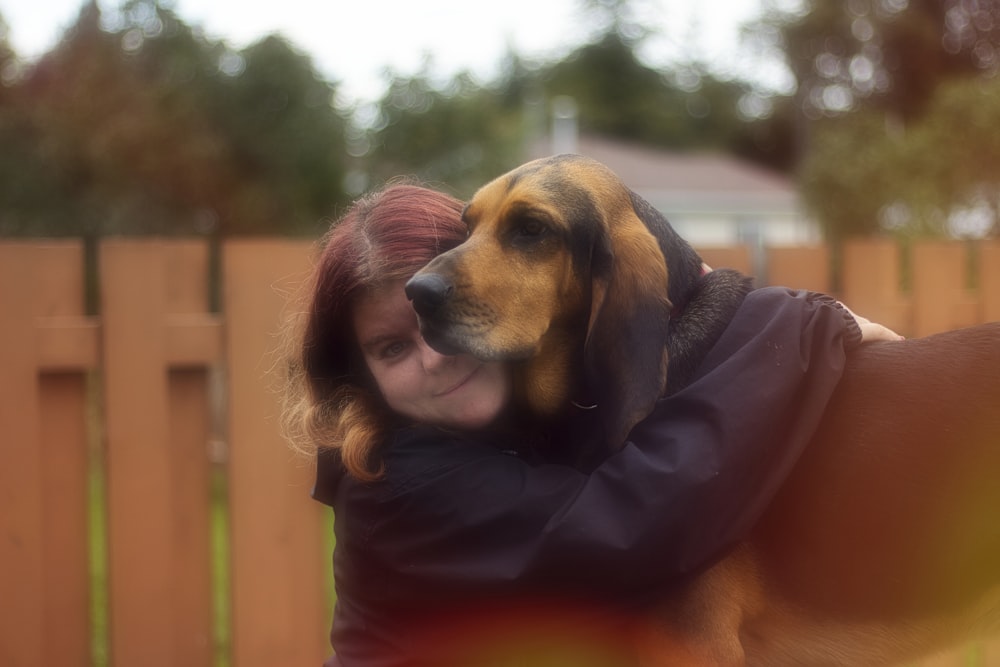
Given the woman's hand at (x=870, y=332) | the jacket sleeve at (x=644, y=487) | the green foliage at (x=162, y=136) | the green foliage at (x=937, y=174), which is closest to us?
the jacket sleeve at (x=644, y=487)

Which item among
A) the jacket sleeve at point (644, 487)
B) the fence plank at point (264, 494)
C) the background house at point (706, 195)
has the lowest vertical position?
the background house at point (706, 195)

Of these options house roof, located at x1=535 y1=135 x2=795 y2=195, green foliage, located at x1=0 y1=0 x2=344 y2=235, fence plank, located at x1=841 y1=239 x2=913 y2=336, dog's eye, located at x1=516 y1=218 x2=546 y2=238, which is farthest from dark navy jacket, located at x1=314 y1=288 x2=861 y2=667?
house roof, located at x1=535 y1=135 x2=795 y2=195

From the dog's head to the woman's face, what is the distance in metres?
0.10

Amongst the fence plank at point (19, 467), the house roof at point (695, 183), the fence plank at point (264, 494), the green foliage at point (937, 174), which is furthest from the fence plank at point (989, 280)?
the house roof at point (695, 183)

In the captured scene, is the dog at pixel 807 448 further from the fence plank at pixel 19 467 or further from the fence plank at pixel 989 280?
the fence plank at pixel 989 280

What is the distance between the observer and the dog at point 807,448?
2.31 meters

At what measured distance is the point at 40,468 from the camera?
12.0 feet

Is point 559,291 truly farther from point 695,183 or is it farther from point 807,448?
point 695,183

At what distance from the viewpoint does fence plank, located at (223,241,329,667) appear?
13.0 feet

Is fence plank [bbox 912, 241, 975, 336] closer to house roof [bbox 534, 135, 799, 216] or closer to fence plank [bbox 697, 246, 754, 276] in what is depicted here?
fence plank [bbox 697, 246, 754, 276]

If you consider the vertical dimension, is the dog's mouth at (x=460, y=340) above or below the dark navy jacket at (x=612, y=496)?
above

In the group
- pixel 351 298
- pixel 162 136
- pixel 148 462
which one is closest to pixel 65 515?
pixel 148 462

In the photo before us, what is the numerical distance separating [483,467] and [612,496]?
0.31 metres

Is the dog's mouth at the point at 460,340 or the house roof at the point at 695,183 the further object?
the house roof at the point at 695,183
